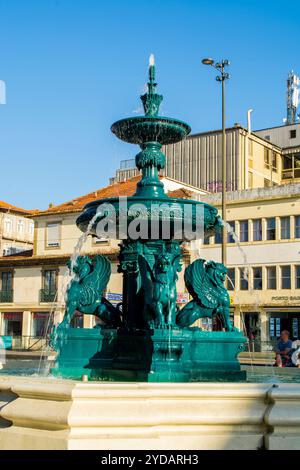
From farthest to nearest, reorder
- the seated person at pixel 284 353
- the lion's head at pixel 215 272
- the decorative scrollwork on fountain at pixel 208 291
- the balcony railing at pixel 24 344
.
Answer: the balcony railing at pixel 24 344
the seated person at pixel 284 353
the lion's head at pixel 215 272
the decorative scrollwork on fountain at pixel 208 291

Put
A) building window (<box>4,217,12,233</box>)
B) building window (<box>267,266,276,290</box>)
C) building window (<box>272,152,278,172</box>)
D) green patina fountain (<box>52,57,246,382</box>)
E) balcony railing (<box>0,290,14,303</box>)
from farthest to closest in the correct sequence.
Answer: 1. building window (<box>4,217,12,233</box>)
2. building window (<box>272,152,278,172</box>)
3. balcony railing (<box>0,290,14,303</box>)
4. building window (<box>267,266,276,290</box>)
5. green patina fountain (<box>52,57,246,382</box>)

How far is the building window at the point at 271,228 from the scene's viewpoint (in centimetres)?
3812

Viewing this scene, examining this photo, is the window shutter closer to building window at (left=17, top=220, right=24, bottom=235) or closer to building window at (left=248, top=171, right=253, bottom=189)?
building window at (left=17, top=220, right=24, bottom=235)

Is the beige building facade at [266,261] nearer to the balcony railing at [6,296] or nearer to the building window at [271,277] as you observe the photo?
the building window at [271,277]

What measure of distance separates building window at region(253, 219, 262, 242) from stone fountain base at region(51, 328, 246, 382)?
28.2m

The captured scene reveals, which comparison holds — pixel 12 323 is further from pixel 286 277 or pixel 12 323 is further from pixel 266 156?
pixel 266 156

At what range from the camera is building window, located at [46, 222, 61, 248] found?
4603 cm

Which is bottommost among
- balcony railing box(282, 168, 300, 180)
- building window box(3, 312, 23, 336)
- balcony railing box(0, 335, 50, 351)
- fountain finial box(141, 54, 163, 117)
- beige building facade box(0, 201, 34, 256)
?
balcony railing box(0, 335, 50, 351)

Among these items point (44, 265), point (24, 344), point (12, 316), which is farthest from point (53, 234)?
point (24, 344)

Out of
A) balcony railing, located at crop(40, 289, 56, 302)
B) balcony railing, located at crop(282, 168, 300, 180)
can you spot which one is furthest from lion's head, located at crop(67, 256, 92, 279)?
balcony railing, located at crop(282, 168, 300, 180)

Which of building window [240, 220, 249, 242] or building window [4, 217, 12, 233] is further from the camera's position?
building window [4, 217, 12, 233]

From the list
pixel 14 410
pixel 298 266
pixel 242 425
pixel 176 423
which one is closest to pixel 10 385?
pixel 14 410

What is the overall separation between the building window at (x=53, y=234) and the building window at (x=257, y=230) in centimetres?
1349

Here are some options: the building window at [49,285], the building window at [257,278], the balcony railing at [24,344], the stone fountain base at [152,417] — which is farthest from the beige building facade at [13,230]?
the stone fountain base at [152,417]
